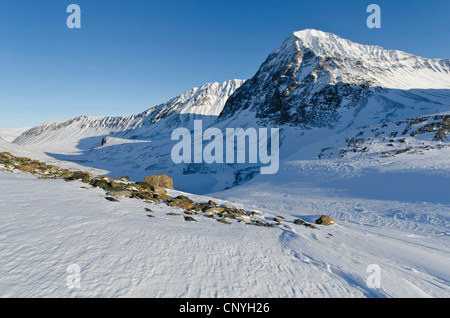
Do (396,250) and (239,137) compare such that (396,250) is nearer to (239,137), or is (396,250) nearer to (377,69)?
(239,137)

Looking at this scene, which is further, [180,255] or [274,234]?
[274,234]

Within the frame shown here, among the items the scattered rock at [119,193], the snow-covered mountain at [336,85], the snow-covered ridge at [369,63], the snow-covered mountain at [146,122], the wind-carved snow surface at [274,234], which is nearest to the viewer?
the wind-carved snow surface at [274,234]

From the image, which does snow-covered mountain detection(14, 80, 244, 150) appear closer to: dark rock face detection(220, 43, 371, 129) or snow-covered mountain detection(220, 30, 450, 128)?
dark rock face detection(220, 43, 371, 129)

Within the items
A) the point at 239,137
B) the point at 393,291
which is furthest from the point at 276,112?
the point at 393,291

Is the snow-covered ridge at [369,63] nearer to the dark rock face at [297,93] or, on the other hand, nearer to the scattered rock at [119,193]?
the dark rock face at [297,93]

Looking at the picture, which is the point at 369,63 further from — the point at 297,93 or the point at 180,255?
the point at 180,255

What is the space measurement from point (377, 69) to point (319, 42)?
89.4 ft

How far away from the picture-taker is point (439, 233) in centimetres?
944

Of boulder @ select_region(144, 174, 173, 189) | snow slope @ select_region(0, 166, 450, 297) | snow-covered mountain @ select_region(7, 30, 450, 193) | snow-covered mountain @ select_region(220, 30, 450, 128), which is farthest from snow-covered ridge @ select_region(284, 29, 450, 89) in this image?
snow slope @ select_region(0, 166, 450, 297)

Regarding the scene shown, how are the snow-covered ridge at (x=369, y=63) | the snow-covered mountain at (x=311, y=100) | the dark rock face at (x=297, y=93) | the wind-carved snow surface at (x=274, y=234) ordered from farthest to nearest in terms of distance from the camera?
1. the snow-covered ridge at (x=369, y=63)
2. the dark rock face at (x=297, y=93)
3. the snow-covered mountain at (x=311, y=100)
4. the wind-carved snow surface at (x=274, y=234)

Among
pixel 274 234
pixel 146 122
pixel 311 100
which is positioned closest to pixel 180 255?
pixel 274 234

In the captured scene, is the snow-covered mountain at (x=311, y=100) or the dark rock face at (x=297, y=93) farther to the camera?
the dark rock face at (x=297, y=93)

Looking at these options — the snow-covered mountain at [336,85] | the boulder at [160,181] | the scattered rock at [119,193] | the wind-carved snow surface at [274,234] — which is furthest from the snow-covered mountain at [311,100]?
the scattered rock at [119,193]

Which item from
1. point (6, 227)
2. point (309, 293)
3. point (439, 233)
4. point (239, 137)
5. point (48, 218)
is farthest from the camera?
point (239, 137)
